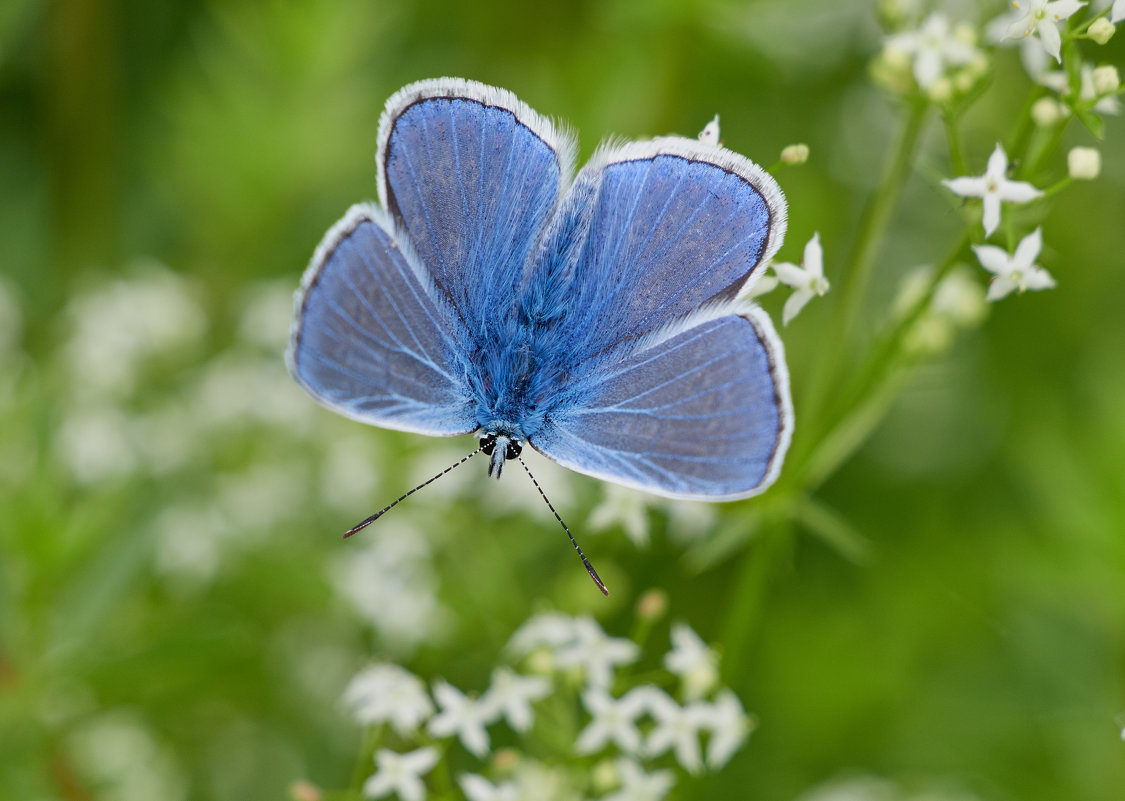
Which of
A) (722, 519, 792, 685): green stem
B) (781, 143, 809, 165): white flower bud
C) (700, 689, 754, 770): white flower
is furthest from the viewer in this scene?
(722, 519, 792, 685): green stem

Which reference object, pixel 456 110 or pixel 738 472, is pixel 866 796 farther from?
pixel 456 110

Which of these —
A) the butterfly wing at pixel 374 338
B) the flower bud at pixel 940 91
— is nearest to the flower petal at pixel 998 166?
the flower bud at pixel 940 91

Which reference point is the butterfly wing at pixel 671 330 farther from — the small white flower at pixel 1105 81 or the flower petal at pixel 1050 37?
the small white flower at pixel 1105 81

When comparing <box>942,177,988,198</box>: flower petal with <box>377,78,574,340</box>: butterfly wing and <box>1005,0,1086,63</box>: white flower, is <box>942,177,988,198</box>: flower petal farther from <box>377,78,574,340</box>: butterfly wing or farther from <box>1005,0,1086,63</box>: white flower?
<box>377,78,574,340</box>: butterfly wing

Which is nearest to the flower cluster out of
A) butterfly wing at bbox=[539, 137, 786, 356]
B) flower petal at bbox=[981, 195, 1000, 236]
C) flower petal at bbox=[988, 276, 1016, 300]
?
butterfly wing at bbox=[539, 137, 786, 356]

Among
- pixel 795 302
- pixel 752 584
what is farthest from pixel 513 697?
pixel 795 302

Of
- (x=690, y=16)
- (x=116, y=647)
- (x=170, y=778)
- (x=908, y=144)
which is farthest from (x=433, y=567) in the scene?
(x=690, y=16)
